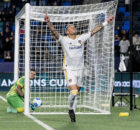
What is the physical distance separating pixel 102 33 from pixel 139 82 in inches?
310

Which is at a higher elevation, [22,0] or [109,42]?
[22,0]

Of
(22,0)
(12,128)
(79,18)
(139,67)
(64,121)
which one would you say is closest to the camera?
(12,128)

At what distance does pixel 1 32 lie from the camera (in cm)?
2333

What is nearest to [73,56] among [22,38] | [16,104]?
[16,104]

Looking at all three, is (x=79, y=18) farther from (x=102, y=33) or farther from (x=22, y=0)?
(x=22, y=0)

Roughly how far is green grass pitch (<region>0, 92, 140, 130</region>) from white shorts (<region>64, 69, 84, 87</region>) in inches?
29.7

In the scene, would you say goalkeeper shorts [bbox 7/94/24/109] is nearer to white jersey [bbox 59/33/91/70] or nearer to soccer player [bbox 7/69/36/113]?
soccer player [bbox 7/69/36/113]

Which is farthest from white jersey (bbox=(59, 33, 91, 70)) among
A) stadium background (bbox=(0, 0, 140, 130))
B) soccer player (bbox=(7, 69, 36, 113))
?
stadium background (bbox=(0, 0, 140, 130))

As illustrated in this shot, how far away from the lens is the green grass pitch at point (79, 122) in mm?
8399

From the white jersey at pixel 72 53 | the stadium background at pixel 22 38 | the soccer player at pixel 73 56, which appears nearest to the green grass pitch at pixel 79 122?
the soccer player at pixel 73 56

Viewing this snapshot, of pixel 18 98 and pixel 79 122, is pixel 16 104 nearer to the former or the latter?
pixel 18 98

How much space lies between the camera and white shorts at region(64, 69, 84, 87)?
977cm

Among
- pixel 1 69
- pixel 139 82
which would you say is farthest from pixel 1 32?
pixel 139 82

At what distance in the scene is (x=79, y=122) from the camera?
30.8 feet
